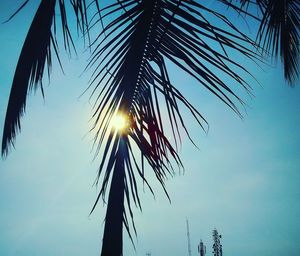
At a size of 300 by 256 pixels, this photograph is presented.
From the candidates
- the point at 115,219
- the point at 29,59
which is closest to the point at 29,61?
the point at 29,59

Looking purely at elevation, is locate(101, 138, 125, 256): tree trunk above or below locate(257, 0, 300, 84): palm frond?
below

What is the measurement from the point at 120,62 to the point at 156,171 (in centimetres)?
72

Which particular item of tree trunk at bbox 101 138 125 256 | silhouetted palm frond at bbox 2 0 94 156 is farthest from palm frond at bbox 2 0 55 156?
tree trunk at bbox 101 138 125 256

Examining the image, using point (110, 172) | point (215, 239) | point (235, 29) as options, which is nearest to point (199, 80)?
point (235, 29)

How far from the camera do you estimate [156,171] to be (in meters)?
1.78

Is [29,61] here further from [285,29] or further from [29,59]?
[285,29]

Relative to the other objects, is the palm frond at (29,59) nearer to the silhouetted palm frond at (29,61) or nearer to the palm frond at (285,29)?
the silhouetted palm frond at (29,61)

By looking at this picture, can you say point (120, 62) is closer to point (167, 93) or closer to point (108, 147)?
point (167, 93)

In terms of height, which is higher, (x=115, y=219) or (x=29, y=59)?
(x=29, y=59)

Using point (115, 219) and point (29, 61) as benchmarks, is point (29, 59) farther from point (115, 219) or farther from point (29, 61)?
point (115, 219)

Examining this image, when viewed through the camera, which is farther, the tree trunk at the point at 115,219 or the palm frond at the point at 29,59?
the tree trunk at the point at 115,219

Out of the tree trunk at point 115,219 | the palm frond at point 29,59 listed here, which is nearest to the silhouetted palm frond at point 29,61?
the palm frond at point 29,59

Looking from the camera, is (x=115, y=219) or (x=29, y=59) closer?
(x=29, y=59)

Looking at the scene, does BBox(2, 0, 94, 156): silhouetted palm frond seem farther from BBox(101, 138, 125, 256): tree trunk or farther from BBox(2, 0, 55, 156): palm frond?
BBox(101, 138, 125, 256): tree trunk
